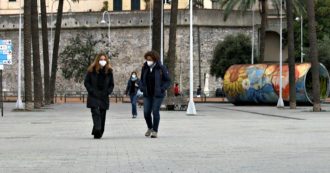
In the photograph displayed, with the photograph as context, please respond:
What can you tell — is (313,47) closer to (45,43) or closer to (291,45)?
(291,45)

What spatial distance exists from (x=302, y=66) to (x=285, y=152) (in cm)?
3617

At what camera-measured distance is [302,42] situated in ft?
266

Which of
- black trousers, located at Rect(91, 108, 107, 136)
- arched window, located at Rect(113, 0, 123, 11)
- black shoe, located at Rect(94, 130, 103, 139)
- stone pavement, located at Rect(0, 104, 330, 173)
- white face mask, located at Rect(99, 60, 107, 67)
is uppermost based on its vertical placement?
arched window, located at Rect(113, 0, 123, 11)

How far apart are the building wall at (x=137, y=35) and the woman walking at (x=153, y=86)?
2438 inches

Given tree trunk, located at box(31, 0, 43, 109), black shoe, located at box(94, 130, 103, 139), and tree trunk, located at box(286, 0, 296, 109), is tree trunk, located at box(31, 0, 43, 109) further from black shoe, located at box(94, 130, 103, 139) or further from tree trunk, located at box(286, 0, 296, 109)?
black shoe, located at box(94, 130, 103, 139)

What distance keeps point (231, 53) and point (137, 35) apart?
32.3ft

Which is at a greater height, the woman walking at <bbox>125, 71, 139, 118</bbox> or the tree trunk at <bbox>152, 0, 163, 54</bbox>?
the tree trunk at <bbox>152, 0, 163, 54</bbox>

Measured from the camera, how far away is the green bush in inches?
3054

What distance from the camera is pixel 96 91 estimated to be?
17.2 m

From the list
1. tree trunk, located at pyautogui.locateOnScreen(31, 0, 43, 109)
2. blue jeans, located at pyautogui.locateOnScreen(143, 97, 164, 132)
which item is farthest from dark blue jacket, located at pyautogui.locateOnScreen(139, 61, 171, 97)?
tree trunk, located at pyautogui.locateOnScreen(31, 0, 43, 109)

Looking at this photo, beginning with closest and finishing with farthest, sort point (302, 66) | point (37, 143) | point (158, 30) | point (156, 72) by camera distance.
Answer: point (37, 143), point (156, 72), point (158, 30), point (302, 66)

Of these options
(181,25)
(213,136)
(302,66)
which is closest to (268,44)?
(181,25)

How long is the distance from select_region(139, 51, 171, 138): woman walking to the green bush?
59.9 m

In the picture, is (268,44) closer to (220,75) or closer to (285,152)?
(220,75)
